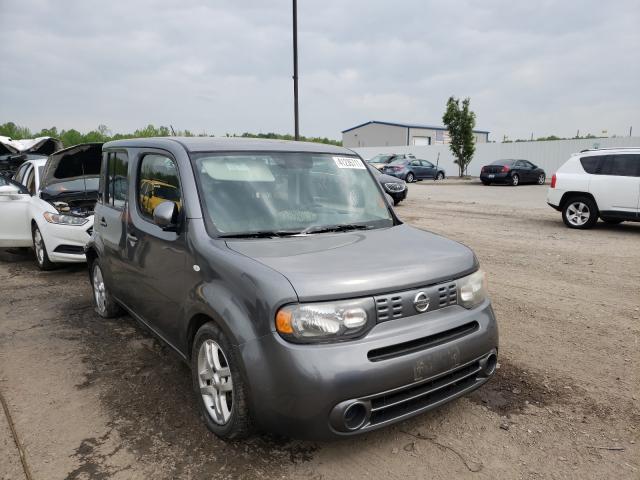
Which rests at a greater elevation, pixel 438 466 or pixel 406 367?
pixel 406 367

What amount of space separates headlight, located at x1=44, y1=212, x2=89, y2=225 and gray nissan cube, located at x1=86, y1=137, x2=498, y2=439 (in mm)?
3373

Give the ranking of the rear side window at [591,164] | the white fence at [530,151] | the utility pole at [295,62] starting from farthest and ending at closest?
the white fence at [530,151] → the utility pole at [295,62] → the rear side window at [591,164]

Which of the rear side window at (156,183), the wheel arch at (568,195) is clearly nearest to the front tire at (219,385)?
the rear side window at (156,183)

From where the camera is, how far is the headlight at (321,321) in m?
2.39

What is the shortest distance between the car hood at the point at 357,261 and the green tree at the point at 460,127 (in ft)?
101

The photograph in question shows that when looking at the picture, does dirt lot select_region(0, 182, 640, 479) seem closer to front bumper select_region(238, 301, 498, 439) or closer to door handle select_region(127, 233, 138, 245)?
Result: front bumper select_region(238, 301, 498, 439)

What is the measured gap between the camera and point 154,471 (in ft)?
8.57

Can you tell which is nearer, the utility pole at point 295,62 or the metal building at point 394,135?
the utility pole at point 295,62

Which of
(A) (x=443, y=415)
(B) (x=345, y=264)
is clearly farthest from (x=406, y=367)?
(A) (x=443, y=415)

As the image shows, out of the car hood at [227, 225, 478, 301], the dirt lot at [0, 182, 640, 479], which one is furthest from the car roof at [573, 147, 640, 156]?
the car hood at [227, 225, 478, 301]

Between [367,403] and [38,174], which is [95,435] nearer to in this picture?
[367,403]

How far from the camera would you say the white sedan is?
22.4ft

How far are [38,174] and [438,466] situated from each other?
767 cm

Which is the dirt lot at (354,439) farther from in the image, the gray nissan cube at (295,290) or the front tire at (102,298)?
the gray nissan cube at (295,290)
